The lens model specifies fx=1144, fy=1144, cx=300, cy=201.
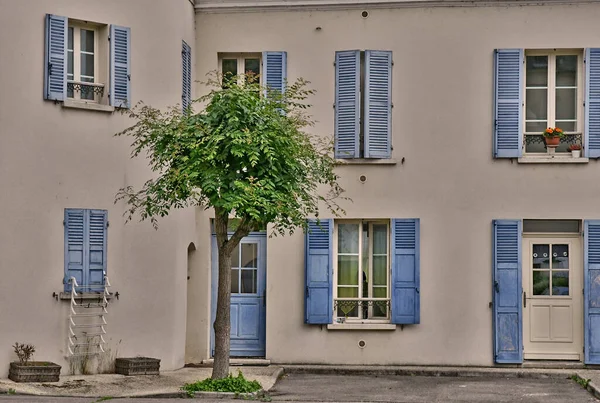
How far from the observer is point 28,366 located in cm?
1480

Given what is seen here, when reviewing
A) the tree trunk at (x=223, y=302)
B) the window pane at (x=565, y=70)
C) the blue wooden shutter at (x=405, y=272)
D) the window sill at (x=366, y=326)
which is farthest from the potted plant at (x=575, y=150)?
the tree trunk at (x=223, y=302)

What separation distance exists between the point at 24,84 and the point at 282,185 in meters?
3.79

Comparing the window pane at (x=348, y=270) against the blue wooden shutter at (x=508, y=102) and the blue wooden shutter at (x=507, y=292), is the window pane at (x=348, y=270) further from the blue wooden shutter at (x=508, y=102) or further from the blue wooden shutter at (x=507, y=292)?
the blue wooden shutter at (x=508, y=102)

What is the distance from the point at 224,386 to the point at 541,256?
6209 millimetres

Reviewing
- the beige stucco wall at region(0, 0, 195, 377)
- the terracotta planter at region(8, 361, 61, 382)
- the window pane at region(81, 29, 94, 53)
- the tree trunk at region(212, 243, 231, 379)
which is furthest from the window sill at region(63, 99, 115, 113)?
the terracotta planter at region(8, 361, 61, 382)

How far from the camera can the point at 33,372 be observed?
14836mm

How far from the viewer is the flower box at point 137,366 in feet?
53.0

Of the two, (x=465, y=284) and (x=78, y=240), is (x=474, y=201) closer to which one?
(x=465, y=284)

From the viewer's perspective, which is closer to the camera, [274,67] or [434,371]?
[434,371]

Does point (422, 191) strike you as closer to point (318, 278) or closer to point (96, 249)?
point (318, 278)

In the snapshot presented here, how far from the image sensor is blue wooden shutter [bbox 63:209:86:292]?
625 inches

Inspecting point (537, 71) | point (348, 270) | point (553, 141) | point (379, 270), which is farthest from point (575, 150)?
point (348, 270)

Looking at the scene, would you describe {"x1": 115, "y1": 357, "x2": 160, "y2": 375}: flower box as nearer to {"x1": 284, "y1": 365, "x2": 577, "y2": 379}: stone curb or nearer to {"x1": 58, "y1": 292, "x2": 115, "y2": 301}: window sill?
{"x1": 58, "y1": 292, "x2": 115, "y2": 301}: window sill

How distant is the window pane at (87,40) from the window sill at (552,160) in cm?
688
